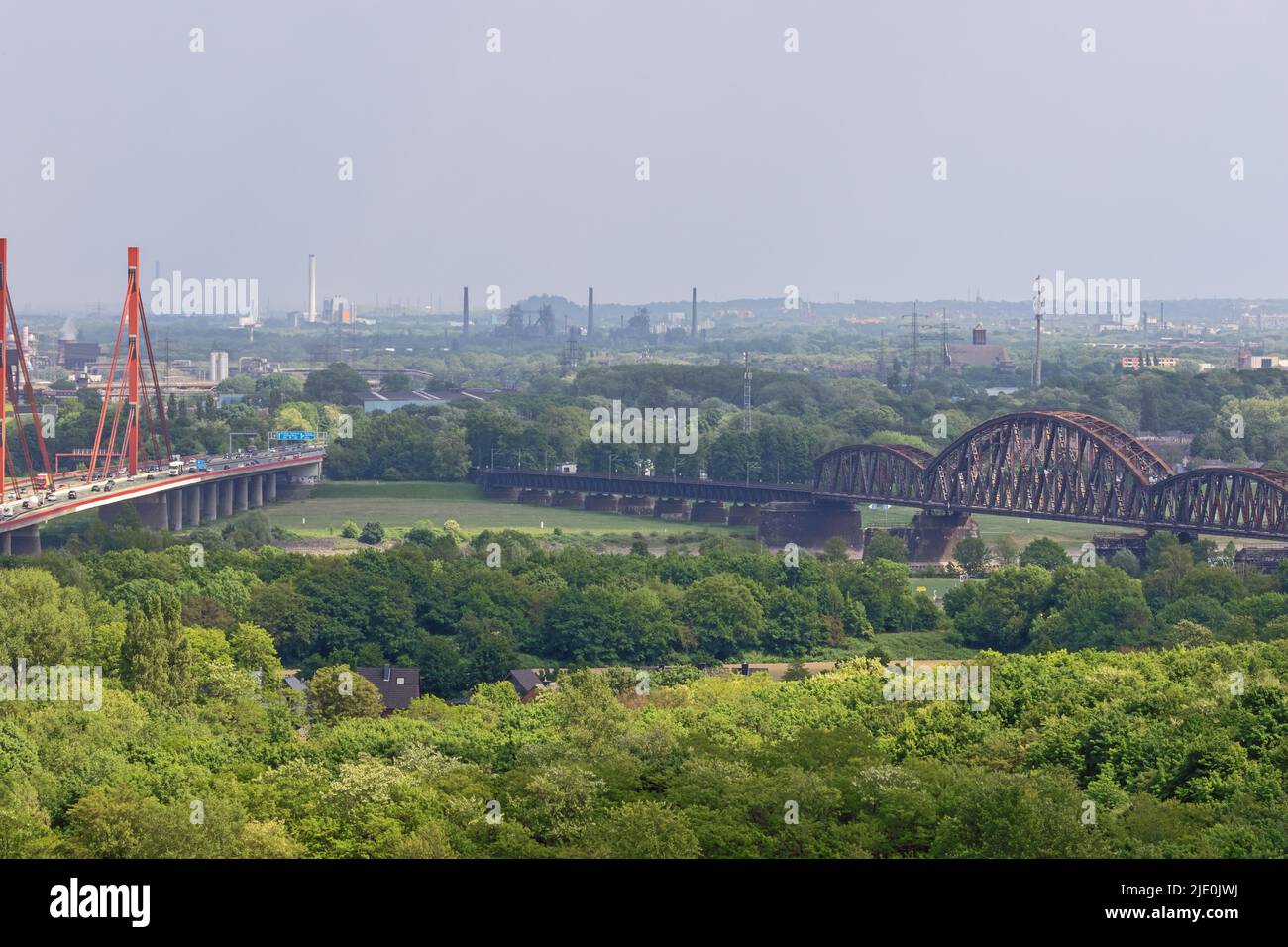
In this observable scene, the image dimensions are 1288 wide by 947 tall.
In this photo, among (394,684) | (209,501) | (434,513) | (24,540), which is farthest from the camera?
(434,513)

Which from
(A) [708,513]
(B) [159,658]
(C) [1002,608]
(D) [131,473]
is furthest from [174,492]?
(B) [159,658]

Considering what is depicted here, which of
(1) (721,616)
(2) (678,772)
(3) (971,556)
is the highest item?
(2) (678,772)

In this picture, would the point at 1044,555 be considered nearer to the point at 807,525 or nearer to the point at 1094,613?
the point at 1094,613

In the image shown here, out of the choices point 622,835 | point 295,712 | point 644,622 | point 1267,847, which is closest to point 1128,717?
point 1267,847

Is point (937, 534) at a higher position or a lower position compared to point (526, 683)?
higher

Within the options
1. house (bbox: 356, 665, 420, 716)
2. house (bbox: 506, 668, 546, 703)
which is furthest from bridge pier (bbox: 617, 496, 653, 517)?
house (bbox: 356, 665, 420, 716)
